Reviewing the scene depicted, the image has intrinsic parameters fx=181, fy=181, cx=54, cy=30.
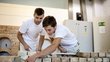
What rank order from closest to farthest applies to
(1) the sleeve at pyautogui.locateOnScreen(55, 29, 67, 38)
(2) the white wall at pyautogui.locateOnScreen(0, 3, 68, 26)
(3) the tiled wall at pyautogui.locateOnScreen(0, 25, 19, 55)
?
(1) the sleeve at pyautogui.locateOnScreen(55, 29, 67, 38) < (3) the tiled wall at pyautogui.locateOnScreen(0, 25, 19, 55) < (2) the white wall at pyautogui.locateOnScreen(0, 3, 68, 26)

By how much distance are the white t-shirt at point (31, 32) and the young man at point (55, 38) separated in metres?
0.48

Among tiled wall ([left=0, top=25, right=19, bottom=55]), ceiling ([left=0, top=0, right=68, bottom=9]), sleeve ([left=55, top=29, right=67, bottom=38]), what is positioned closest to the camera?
sleeve ([left=55, top=29, right=67, bottom=38])

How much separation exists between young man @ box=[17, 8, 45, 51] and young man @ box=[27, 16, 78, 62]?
19.0 inches

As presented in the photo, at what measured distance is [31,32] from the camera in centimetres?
268

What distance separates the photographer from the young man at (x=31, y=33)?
256 centimetres

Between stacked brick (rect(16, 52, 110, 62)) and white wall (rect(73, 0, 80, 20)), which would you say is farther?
white wall (rect(73, 0, 80, 20))

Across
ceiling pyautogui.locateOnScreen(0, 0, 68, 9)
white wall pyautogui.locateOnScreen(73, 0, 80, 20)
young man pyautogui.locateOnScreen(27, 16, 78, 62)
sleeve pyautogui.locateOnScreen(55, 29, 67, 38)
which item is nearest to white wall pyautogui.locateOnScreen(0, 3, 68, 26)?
ceiling pyautogui.locateOnScreen(0, 0, 68, 9)

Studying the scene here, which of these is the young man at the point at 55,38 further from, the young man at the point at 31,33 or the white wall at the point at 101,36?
the white wall at the point at 101,36

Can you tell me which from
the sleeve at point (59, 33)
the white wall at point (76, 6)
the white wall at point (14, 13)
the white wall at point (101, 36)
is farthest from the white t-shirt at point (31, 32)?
the white wall at point (76, 6)

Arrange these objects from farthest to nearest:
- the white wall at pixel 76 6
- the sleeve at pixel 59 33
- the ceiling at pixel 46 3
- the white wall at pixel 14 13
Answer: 1. the white wall at pixel 76 6
2. the ceiling at pixel 46 3
3. the white wall at pixel 14 13
4. the sleeve at pixel 59 33

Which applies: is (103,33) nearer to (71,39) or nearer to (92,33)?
(92,33)

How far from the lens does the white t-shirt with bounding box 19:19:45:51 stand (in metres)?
2.62

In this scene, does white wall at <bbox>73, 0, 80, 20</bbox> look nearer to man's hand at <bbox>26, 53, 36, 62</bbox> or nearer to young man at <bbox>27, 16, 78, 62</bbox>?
young man at <bbox>27, 16, 78, 62</bbox>

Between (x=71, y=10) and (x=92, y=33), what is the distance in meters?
0.84
